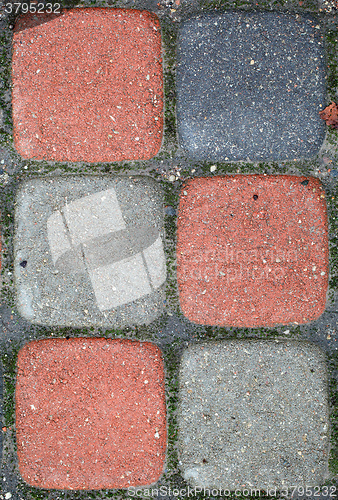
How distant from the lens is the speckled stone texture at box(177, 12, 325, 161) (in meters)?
1.63

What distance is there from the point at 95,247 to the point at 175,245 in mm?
371

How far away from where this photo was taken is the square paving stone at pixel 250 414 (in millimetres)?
1659

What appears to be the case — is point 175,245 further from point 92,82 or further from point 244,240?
point 92,82

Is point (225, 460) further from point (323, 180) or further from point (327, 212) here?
point (323, 180)

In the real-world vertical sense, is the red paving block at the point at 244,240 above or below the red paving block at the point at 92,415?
above

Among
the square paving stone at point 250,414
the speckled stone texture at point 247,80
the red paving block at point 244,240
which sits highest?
the speckled stone texture at point 247,80

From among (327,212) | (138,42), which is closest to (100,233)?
(138,42)

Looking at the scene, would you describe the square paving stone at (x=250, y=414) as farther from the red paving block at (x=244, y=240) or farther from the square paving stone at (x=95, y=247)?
the square paving stone at (x=95, y=247)

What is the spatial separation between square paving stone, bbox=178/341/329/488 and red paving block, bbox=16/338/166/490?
0.51 feet

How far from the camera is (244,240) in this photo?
1.65 metres

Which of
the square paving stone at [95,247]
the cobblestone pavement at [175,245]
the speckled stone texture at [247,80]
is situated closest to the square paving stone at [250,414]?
the cobblestone pavement at [175,245]

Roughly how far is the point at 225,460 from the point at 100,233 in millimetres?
1209

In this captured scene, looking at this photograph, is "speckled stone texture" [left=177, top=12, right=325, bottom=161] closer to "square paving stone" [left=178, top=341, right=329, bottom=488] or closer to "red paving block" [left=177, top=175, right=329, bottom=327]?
"red paving block" [left=177, top=175, right=329, bottom=327]

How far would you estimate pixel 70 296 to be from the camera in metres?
1.67
